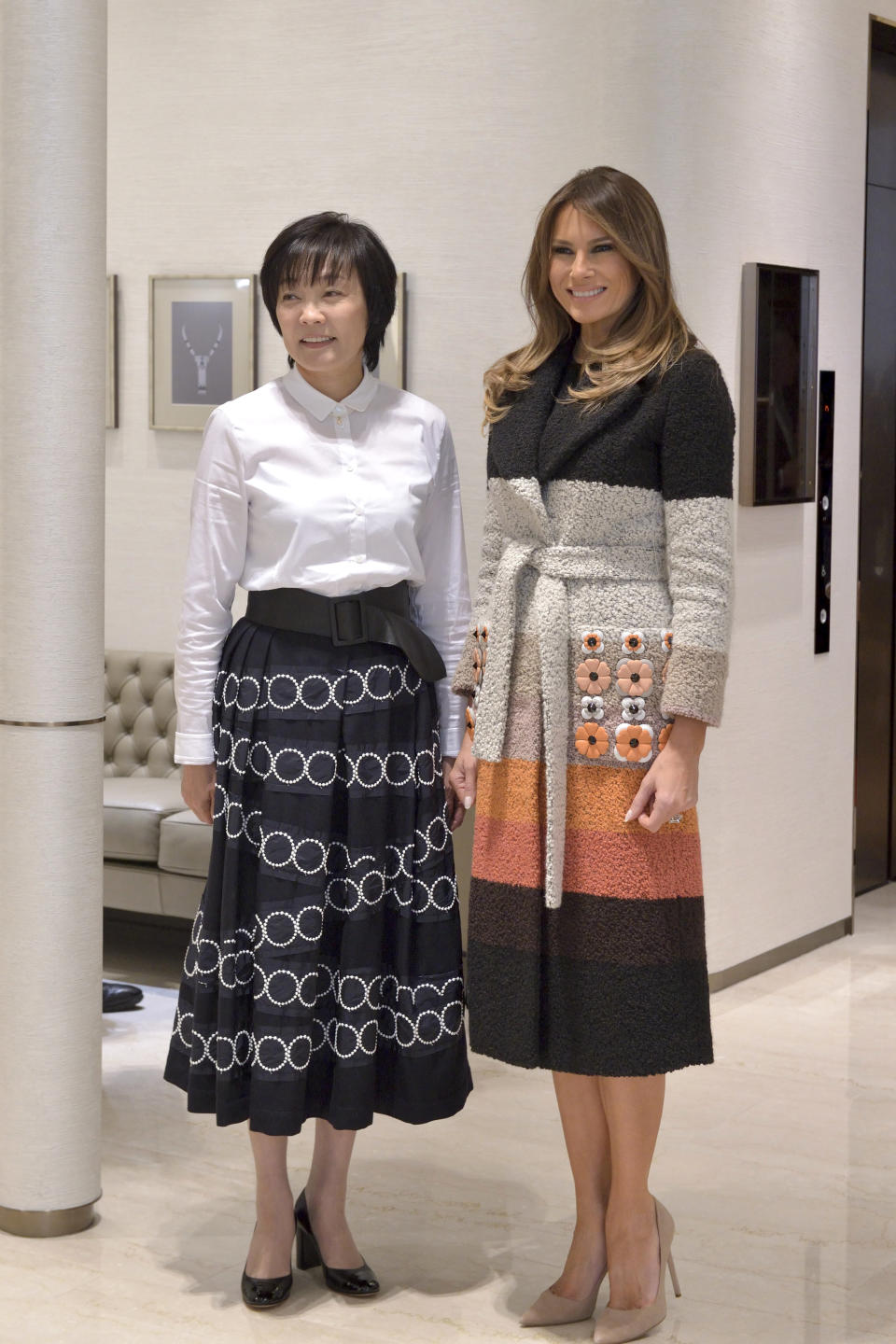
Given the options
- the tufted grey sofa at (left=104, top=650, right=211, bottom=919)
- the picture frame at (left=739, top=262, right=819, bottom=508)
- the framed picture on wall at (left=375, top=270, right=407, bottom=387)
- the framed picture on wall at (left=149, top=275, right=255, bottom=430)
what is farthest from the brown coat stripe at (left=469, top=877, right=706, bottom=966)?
the framed picture on wall at (left=149, top=275, right=255, bottom=430)

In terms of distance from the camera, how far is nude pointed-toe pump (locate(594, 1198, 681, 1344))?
9.01 ft

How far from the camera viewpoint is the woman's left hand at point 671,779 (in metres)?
2.61

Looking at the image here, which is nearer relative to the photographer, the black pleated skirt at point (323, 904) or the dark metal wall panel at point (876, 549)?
the black pleated skirt at point (323, 904)

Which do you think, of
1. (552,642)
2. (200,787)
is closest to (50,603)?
(200,787)

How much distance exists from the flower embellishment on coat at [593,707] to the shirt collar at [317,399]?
0.64 meters

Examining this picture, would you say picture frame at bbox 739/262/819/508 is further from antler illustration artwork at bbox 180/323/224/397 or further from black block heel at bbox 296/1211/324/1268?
black block heel at bbox 296/1211/324/1268

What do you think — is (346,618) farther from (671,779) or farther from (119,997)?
(119,997)

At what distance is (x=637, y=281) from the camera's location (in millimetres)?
2701

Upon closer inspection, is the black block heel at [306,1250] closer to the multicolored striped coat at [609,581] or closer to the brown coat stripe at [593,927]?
the brown coat stripe at [593,927]

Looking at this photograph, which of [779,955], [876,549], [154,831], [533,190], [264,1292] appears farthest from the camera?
[876,549]

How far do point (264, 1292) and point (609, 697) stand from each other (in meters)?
1.17

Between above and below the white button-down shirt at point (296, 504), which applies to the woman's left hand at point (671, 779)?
below

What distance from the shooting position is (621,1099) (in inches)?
107

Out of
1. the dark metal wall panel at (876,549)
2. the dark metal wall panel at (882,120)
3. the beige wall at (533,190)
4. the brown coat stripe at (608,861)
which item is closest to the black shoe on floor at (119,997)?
the beige wall at (533,190)
